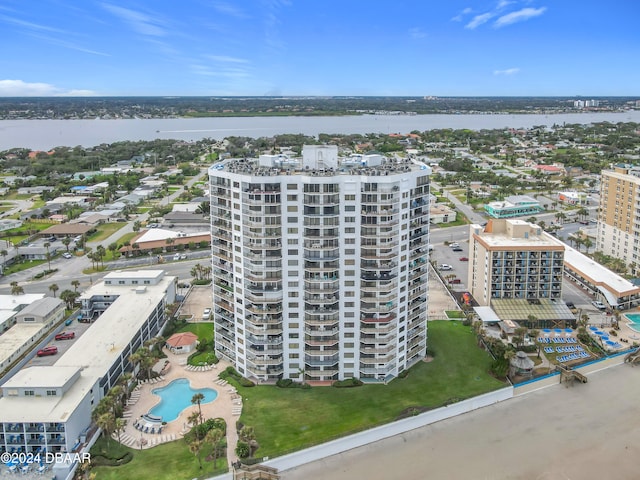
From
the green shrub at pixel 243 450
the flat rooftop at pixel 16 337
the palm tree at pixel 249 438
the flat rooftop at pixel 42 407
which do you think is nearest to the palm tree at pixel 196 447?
the green shrub at pixel 243 450

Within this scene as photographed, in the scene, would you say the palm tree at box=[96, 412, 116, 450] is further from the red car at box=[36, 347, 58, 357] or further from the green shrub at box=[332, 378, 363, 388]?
the red car at box=[36, 347, 58, 357]

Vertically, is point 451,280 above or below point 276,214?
below

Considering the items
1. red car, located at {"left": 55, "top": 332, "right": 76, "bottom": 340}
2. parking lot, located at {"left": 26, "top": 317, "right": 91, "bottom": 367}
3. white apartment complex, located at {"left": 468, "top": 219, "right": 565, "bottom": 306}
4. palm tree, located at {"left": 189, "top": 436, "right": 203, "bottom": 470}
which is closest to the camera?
palm tree, located at {"left": 189, "top": 436, "right": 203, "bottom": 470}

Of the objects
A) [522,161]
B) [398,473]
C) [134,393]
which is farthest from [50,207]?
[522,161]

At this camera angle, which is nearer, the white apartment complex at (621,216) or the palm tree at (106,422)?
the palm tree at (106,422)

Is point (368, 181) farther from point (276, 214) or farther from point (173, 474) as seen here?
point (173, 474)

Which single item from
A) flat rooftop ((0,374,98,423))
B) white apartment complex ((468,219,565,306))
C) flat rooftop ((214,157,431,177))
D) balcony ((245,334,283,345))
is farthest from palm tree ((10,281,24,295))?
white apartment complex ((468,219,565,306))

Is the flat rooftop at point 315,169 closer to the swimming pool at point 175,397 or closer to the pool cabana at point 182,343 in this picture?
the pool cabana at point 182,343
